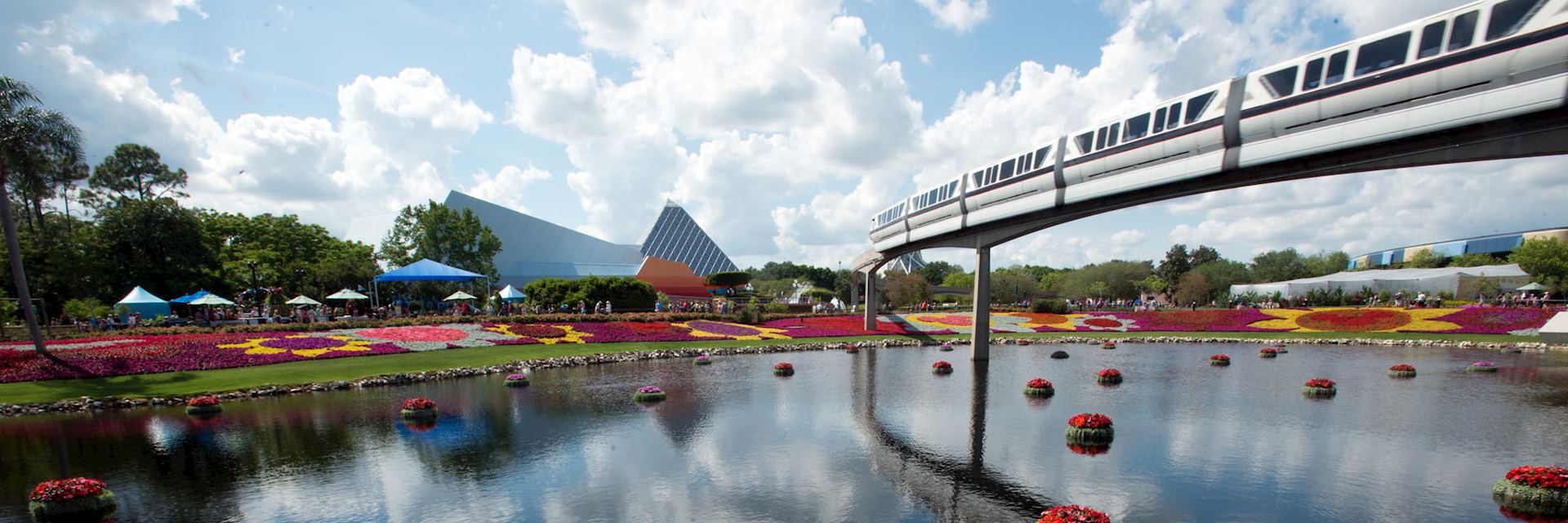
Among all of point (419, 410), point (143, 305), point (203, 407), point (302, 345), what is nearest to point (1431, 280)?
point (419, 410)

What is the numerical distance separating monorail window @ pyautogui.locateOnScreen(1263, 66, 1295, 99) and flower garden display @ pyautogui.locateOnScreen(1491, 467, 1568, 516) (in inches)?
387

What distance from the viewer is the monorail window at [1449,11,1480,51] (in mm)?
13648

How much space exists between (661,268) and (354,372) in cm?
5576

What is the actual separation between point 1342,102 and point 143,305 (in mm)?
61021

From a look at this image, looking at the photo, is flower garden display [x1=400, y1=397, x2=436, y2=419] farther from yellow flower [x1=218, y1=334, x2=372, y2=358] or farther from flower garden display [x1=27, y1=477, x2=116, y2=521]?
yellow flower [x1=218, y1=334, x2=372, y2=358]

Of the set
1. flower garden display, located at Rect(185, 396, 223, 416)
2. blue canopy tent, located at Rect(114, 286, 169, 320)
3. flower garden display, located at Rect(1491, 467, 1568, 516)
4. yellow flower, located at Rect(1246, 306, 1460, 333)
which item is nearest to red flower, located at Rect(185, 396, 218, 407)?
flower garden display, located at Rect(185, 396, 223, 416)

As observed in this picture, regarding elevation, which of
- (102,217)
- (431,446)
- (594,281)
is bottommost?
(431,446)

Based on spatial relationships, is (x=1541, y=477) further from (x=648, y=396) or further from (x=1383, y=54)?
(x=648, y=396)

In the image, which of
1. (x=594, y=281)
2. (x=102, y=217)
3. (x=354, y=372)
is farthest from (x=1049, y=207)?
(x=102, y=217)

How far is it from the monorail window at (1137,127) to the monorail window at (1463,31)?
8714mm

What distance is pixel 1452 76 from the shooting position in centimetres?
1405

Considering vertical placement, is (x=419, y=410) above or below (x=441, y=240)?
below

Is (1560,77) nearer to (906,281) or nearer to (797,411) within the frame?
(797,411)

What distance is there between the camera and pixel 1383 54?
15297 millimetres
